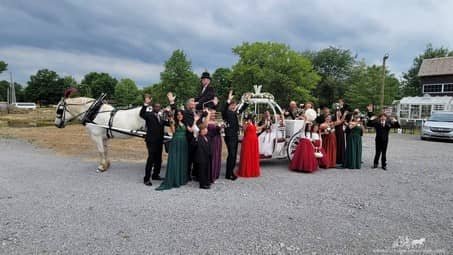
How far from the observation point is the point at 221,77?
205 ft

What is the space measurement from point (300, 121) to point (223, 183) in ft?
10.2

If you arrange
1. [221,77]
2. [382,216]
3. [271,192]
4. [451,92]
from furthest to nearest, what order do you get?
[221,77] < [451,92] < [271,192] < [382,216]

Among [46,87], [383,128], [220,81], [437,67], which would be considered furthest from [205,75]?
[46,87]

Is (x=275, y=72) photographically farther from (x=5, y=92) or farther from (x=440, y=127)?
(x=5, y=92)

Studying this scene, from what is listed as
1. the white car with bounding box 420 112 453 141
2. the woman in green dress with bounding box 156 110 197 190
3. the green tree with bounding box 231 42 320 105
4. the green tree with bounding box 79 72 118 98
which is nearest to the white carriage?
the woman in green dress with bounding box 156 110 197 190

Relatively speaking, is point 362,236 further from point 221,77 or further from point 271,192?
point 221,77

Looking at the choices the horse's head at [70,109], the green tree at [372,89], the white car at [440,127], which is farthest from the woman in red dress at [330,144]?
the green tree at [372,89]

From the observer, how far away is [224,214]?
4145 mm

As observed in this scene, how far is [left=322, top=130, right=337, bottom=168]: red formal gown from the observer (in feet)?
25.7

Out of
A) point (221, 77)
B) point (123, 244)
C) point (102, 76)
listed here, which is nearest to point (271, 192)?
point (123, 244)

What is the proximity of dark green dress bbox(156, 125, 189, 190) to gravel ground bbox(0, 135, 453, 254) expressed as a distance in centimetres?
31

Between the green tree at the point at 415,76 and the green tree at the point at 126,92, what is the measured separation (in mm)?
54620

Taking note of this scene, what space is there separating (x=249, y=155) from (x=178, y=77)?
35110 millimetres

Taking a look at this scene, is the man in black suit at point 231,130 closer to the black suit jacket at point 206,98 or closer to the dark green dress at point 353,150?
the black suit jacket at point 206,98
